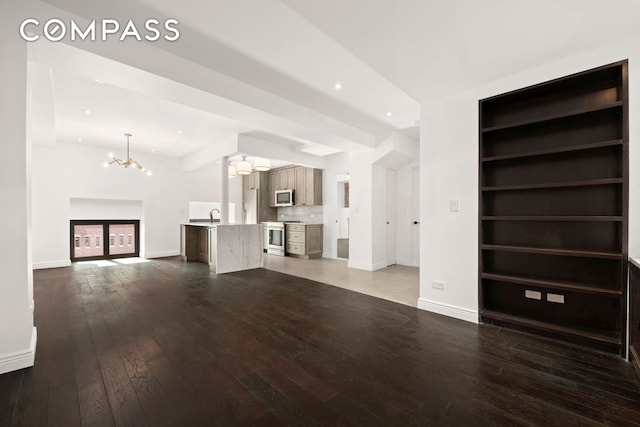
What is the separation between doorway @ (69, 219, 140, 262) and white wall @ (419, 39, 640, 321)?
7.49m

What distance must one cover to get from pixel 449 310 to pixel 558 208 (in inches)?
59.7

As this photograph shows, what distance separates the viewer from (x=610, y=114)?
2.29 m

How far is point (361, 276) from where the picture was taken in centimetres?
489

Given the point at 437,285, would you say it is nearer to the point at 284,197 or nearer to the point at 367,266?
the point at 367,266

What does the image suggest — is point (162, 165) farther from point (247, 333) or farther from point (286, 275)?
point (247, 333)

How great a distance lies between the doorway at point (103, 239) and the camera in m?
6.33

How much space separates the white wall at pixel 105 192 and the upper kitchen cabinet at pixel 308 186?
9.43ft

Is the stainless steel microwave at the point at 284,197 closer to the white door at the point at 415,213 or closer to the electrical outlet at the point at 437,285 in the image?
the white door at the point at 415,213

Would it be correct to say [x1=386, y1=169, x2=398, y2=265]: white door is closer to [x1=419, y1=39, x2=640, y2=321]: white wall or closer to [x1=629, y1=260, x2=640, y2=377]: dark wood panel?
[x1=419, y1=39, x2=640, y2=321]: white wall

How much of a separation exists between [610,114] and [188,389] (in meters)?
4.07

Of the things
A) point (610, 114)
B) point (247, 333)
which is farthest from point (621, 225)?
point (247, 333)

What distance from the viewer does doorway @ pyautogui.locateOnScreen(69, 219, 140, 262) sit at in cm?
633

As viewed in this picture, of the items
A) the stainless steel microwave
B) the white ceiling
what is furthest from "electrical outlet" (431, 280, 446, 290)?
the stainless steel microwave

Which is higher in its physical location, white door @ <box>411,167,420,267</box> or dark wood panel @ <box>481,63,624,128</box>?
dark wood panel @ <box>481,63,624,128</box>
